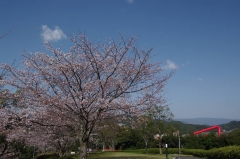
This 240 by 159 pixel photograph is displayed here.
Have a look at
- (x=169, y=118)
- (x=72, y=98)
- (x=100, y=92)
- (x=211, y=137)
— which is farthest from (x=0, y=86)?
(x=211, y=137)

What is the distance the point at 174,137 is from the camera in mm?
41781

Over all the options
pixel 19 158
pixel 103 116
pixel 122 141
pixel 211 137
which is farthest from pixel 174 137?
pixel 103 116

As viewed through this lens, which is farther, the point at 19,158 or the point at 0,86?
the point at 19,158

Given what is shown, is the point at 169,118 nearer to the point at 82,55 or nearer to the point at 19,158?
the point at 19,158

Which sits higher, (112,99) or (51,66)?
(51,66)

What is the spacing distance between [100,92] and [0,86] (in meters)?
3.91

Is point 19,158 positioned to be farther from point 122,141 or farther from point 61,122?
point 122,141

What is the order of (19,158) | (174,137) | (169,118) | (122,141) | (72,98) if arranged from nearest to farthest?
1. (72,98)
2. (19,158)
3. (169,118)
4. (174,137)
5. (122,141)

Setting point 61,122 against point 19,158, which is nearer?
point 61,122

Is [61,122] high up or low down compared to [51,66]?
down

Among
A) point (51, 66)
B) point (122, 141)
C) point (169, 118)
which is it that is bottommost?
point (122, 141)

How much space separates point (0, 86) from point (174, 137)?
3637 centimetres

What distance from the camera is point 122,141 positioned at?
150 ft

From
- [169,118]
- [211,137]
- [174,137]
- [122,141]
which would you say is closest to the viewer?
[169,118]
